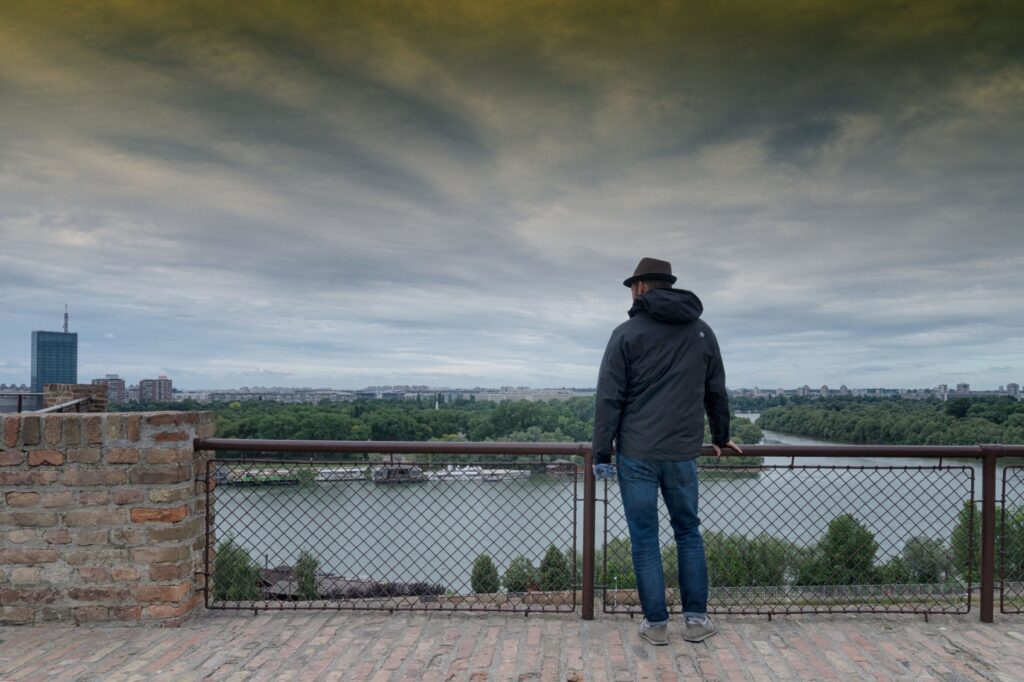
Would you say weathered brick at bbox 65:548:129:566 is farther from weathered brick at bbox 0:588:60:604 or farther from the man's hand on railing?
the man's hand on railing

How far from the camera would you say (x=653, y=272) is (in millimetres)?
3066

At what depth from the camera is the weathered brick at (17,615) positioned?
3365 millimetres

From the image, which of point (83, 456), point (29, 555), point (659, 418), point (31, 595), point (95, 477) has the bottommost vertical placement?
point (31, 595)

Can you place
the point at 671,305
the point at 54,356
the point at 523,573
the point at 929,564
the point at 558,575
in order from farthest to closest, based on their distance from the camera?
the point at 54,356
the point at 523,573
the point at 558,575
the point at 929,564
the point at 671,305

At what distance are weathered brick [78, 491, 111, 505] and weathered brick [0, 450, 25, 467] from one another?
1.21 ft

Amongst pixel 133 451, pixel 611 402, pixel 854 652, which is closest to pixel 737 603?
pixel 854 652

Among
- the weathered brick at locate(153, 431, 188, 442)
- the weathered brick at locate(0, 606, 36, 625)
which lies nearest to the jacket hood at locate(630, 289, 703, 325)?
the weathered brick at locate(153, 431, 188, 442)

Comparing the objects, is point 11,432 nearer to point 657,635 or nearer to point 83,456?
point 83,456

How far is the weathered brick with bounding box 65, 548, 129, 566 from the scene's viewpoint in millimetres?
3354

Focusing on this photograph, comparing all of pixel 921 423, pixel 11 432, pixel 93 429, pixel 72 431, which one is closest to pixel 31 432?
pixel 11 432

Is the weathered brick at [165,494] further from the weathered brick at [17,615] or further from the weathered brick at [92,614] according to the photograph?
the weathered brick at [17,615]

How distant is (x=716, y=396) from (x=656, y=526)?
70 centimetres

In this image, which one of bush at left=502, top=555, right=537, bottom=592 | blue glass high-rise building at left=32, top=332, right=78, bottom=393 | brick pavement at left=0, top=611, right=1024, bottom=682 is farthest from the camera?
blue glass high-rise building at left=32, top=332, right=78, bottom=393

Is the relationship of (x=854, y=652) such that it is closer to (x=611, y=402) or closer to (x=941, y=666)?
(x=941, y=666)
